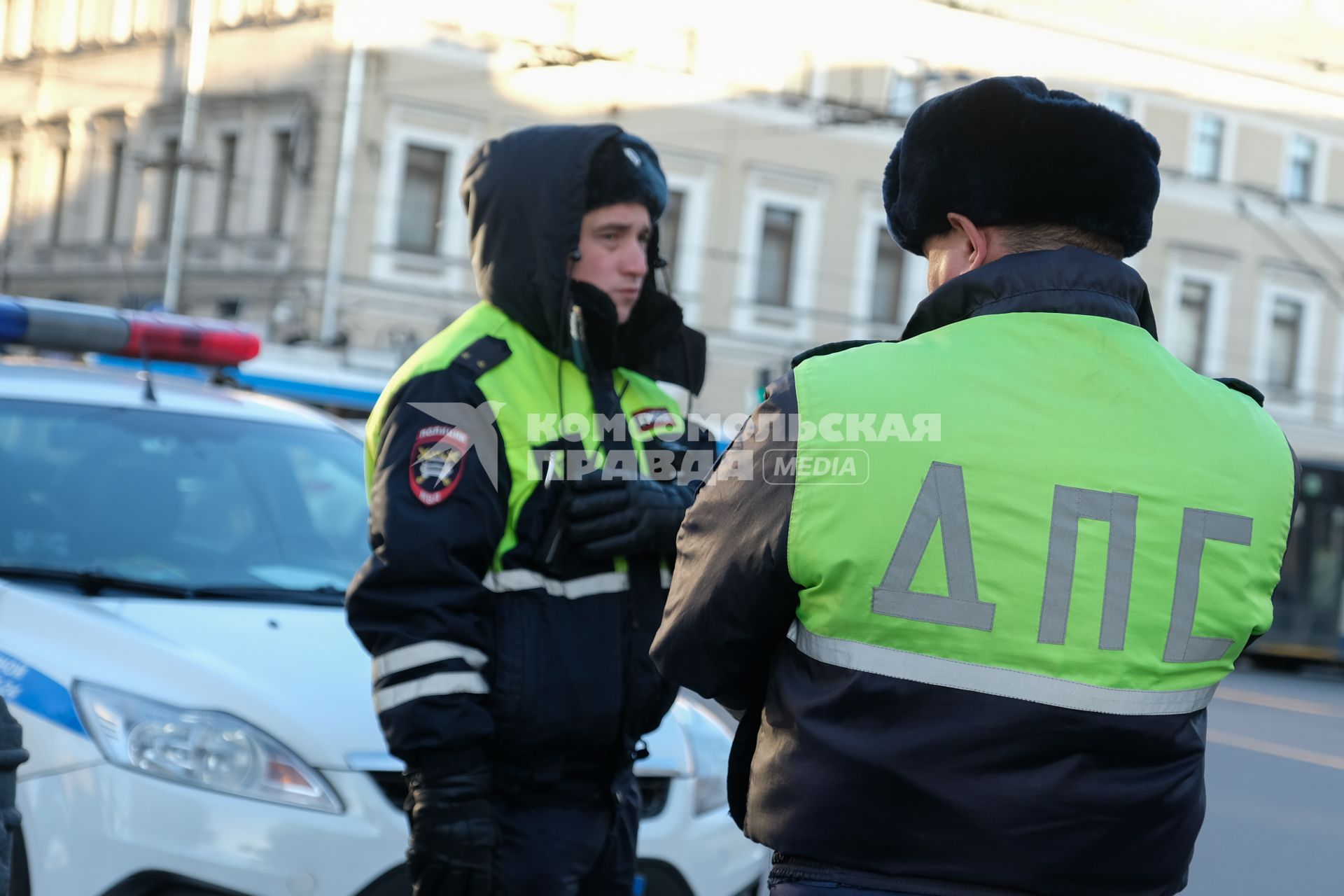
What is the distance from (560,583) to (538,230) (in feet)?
2.08

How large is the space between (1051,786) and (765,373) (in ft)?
77.1

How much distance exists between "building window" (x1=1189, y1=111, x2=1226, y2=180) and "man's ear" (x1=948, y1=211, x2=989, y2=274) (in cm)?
3317

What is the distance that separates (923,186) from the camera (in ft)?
6.51

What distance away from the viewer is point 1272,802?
8.54 m

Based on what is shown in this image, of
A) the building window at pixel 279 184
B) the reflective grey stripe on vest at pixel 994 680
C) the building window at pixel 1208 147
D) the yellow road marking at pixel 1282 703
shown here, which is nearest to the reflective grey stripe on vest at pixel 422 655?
the reflective grey stripe on vest at pixel 994 680

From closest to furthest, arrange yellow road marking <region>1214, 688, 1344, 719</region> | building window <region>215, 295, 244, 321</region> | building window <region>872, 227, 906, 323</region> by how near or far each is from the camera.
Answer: yellow road marking <region>1214, 688, 1344, 719</region> < building window <region>215, 295, 244, 321</region> < building window <region>872, 227, 906, 323</region>

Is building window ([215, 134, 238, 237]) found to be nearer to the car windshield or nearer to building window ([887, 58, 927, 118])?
building window ([887, 58, 927, 118])

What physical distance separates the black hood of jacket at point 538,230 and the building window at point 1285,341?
111 ft

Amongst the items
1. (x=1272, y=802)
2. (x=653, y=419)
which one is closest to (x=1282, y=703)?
(x=1272, y=802)

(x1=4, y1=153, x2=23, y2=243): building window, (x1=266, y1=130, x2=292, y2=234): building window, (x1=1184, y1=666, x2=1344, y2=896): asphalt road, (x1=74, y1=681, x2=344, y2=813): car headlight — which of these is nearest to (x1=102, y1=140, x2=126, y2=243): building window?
(x1=4, y1=153, x2=23, y2=243): building window

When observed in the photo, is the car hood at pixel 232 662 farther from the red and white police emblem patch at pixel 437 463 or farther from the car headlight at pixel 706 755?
the red and white police emblem patch at pixel 437 463

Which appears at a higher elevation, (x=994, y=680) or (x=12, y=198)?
(x=12, y=198)

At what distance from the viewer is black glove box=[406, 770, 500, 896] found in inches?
97.0

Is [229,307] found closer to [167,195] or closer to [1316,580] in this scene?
[167,195]
